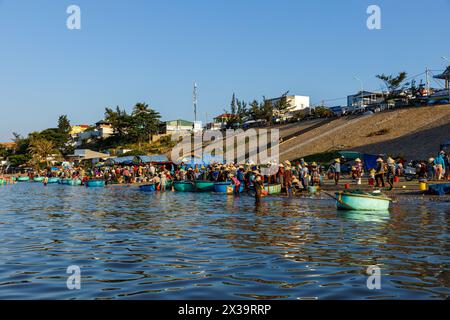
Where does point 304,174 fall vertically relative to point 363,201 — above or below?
above

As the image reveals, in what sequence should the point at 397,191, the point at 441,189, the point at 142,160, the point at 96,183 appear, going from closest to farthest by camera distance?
1. the point at 441,189
2. the point at 397,191
3. the point at 96,183
4. the point at 142,160

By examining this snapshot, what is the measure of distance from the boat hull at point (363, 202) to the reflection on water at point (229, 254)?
619 mm

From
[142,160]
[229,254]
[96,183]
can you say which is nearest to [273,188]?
[229,254]

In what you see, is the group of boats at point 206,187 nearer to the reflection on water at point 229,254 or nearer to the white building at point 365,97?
the reflection on water at point 229,254

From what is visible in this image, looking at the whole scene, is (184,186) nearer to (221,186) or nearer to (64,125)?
(221,186)

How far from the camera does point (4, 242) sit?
14203mm

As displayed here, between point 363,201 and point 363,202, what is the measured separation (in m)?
0.05

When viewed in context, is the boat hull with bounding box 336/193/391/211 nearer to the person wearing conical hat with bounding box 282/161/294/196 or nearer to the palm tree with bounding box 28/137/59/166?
the person wearing conical hat with bounding box 282/161/294/196

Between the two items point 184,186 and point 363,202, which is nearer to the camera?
point 363,202

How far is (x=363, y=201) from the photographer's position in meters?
20.7
